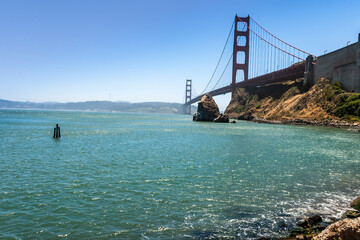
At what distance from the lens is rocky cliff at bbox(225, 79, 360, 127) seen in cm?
5503

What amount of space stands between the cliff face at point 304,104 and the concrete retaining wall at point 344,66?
1.93m

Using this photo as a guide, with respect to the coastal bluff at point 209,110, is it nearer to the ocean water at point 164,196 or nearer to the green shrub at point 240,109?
the green shrub at point 240,109

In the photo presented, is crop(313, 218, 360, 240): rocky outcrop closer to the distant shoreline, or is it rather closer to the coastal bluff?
the distant shoreline

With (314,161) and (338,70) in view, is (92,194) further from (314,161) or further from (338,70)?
(338,70)

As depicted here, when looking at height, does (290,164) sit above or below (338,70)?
below

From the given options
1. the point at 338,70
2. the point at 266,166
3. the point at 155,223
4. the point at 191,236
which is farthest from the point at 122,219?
the point at 338,70

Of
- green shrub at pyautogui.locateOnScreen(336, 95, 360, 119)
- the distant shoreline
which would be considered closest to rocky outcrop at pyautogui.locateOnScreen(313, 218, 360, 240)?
the distant shoreline

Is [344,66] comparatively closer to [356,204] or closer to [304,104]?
[304,104]

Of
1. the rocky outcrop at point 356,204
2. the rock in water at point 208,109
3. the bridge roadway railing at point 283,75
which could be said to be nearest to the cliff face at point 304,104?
the bridge roadway railing at point 283,75

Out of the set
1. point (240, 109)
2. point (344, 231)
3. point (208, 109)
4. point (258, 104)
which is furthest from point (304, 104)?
point (344, 231)

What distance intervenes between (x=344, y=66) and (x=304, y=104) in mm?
13009

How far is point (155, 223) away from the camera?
7734mm

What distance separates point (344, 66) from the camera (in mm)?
60969

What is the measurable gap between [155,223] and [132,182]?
14.7 feet
